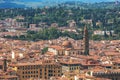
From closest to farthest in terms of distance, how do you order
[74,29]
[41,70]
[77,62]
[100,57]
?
[41,70]
[77,62]
[100,57]
[74,29]

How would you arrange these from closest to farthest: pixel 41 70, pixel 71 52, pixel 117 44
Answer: pixel 41 70, pixel 71 52, pixel 117 44

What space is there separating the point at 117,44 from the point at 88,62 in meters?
26.8

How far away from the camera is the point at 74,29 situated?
387 feet

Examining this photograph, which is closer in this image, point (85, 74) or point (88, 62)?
point (85, 74)

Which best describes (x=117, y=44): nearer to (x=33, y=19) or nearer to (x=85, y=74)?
(x=85, y=74)

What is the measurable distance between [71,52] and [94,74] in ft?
78.0

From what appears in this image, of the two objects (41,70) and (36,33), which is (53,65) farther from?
(36,33)

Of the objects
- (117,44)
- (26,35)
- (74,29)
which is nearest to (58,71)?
(117,44)

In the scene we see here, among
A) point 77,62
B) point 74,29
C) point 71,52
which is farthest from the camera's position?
point 74,29

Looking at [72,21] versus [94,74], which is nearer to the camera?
[94,74]

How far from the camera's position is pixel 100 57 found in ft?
232

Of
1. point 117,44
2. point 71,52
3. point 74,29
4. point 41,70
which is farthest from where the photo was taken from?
point 74,29

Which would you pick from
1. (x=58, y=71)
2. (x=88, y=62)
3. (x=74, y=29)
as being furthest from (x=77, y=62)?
(x=74, y=29)

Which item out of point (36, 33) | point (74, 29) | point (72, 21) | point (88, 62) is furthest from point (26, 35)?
point (88, 62)
